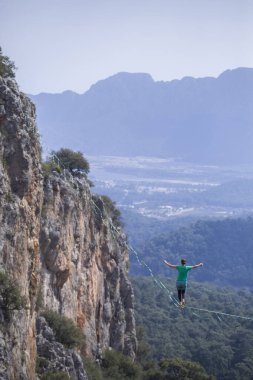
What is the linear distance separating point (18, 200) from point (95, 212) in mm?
19126

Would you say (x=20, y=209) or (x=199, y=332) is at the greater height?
(x=20, y=209)

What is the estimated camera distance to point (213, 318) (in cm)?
8194

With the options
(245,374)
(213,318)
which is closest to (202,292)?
(213,318)

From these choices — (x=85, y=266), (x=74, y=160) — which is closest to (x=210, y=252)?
(x=74, y=160)

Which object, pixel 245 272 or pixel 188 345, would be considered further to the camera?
pixel 245 272

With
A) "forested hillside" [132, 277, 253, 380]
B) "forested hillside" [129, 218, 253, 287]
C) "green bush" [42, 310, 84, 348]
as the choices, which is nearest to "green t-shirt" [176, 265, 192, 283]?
"green bush" [42, 310, 84, 348]

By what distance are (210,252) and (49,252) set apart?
15643cm

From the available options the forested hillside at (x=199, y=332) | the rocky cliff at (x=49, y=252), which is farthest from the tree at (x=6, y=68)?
the forested hillside at (x=199, y=332)

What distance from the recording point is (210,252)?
182625mm

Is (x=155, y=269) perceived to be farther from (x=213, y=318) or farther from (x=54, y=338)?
(x=54, y=338)

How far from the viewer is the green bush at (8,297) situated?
53.9 ft

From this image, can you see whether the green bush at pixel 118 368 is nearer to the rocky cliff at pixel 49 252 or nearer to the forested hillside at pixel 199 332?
the rocky cliff at pixel 49 252

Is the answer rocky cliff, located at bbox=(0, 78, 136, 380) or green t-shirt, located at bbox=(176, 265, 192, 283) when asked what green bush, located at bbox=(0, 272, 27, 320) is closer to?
rocky cliff, located at bbox=(0, 78, 136, 380)

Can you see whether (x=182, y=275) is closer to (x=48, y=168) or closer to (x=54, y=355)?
(x=54, y=355)
